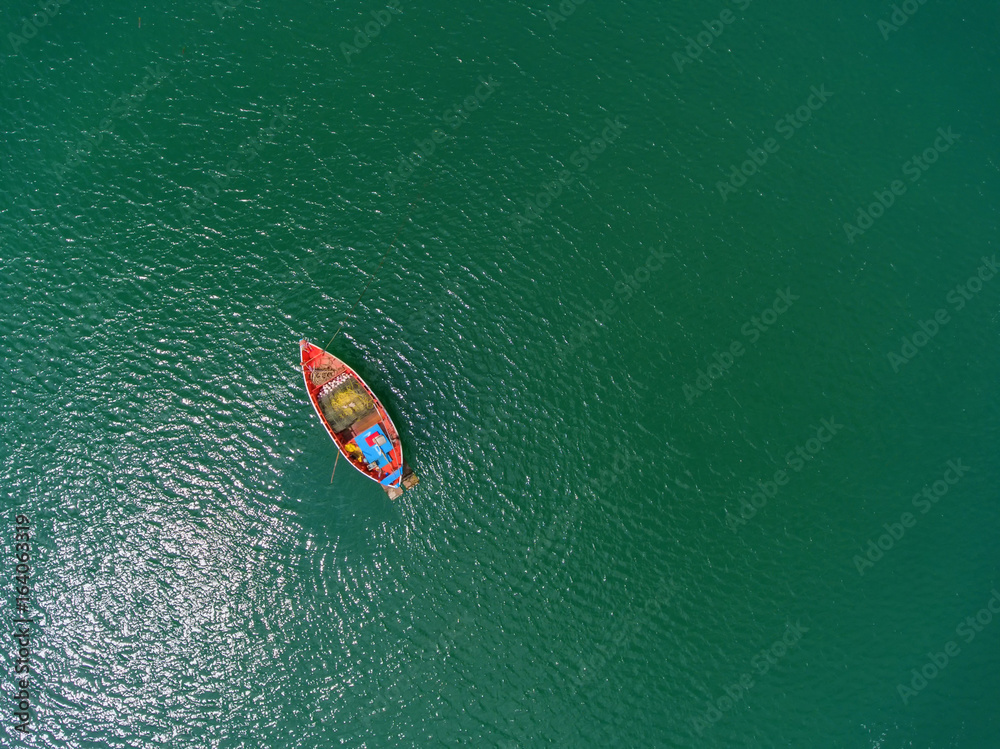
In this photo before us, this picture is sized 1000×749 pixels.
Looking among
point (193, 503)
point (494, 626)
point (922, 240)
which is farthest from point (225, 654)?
point (922, 240)

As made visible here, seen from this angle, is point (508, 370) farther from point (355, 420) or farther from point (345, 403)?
point (345, 403)

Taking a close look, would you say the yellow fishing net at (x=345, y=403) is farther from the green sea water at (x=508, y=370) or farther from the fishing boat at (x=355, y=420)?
the green sea water at (x=508, y=370)

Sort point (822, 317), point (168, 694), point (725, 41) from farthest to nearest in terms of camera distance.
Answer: point (725, 41)
point (822, 317)
point (168, 694)

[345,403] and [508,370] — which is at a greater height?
[508,370]

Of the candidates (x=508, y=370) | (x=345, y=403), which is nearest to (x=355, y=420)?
(x=345, y=403)

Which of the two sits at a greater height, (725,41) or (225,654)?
(725,41)

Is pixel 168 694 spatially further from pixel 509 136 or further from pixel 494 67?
pixel 494 67
